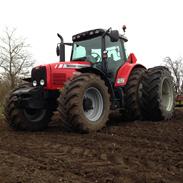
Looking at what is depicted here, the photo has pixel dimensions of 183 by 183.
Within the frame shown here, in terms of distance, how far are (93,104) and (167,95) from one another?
3228 millimetres

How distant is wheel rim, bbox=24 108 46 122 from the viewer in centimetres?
783

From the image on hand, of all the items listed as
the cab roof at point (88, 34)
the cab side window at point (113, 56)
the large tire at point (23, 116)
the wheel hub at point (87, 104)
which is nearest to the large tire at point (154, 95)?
the cab side window at point (113, 56)

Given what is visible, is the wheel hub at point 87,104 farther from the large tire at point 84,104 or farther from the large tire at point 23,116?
the large tire at point 23,116

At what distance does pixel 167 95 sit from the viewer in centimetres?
989

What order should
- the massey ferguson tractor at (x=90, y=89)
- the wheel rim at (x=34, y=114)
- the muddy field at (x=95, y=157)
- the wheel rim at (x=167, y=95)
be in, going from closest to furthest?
the muddy field at (x=95, y=157) → the massey ferguson tractor at (x=90, y=89) → the wheel rim at (x=34, y=114) → the wheel rim at (x=167, y=95)

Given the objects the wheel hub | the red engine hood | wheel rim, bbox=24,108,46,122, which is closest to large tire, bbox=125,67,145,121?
the wheel hub

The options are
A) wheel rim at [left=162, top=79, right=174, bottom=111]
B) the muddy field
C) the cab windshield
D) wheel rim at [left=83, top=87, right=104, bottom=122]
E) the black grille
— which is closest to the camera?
the muddy field

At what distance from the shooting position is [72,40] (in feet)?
30.2

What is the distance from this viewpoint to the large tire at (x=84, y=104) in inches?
262

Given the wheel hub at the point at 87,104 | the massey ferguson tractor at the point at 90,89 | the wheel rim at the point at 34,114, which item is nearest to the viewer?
the massey ferguson tractor at the point at 90,89

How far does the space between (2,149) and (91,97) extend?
9.10ft

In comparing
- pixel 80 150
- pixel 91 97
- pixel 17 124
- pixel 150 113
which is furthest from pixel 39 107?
pixel 150 113

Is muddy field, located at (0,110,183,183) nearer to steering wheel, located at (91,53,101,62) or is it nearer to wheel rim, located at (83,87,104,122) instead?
wheel rim, located at (83,87,104,122)

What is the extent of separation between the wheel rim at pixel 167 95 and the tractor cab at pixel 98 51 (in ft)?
5.26
